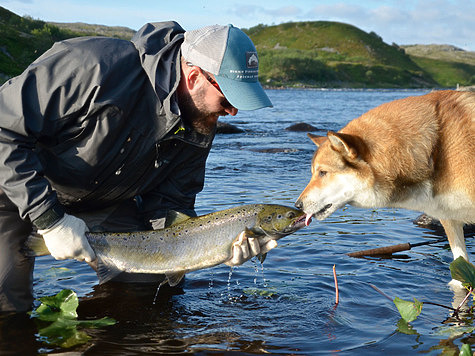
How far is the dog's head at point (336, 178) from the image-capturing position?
5238mm

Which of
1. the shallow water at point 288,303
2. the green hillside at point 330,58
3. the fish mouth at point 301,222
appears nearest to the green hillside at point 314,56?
the green hillside at point 330,58

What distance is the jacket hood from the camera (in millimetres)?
4473

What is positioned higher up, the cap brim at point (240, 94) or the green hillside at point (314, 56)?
the green hillside at point (314, 56)

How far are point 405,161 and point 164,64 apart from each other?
7.93 ft

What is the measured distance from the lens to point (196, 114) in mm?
4730

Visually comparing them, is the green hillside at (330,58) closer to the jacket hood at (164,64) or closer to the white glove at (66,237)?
the jacket hood at (164,64)

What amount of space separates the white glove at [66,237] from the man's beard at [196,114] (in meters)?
1.28

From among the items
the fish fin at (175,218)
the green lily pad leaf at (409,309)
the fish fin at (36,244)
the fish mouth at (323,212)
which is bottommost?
the green lily pad leaf at (409,309)

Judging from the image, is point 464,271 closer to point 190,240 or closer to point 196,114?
point 190,240

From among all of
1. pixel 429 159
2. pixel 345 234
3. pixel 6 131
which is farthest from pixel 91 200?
pixel 345 234

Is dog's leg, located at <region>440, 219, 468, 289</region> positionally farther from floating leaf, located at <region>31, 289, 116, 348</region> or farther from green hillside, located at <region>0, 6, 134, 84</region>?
green hillside, located at <region>0, 6, 134, 84</region>

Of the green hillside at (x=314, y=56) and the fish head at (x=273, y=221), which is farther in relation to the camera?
the green hillside at (x=314, y=56)

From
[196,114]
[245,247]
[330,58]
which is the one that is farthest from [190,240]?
[330,58]

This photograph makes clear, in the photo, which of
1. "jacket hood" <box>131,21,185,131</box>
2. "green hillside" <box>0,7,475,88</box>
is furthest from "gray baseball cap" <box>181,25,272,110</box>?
"green hillside" <box>0,7,475,88</box>
